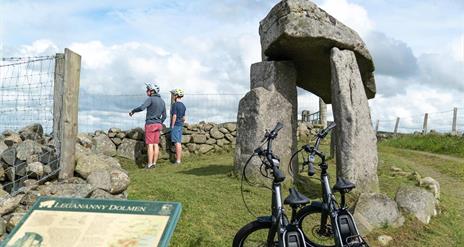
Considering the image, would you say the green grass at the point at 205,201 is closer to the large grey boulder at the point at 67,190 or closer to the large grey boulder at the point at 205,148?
the large grey boulder at the point at 67,190

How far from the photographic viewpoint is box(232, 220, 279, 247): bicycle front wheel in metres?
5.01

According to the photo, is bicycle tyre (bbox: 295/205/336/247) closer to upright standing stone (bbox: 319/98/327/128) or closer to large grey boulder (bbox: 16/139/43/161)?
large grey boulder (bbox: 16/139/43/161)

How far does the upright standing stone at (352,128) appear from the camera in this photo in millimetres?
7891

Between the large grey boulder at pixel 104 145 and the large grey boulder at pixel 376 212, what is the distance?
25.9ft

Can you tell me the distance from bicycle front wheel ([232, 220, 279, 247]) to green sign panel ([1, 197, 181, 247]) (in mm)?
1461

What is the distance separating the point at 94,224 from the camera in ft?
12.2

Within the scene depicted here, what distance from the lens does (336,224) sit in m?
4.96

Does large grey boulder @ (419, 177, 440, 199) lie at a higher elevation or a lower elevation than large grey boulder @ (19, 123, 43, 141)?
lower

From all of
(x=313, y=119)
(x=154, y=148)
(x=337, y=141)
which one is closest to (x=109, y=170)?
(x=337, y=141)

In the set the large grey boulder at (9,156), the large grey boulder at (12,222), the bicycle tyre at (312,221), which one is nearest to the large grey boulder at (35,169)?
the large grey boulder at (9,156)

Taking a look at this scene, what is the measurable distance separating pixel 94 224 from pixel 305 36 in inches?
210

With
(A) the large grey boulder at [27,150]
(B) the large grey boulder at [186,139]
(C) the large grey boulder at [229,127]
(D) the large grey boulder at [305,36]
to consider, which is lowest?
(B) the large grey boulder at [186,139]

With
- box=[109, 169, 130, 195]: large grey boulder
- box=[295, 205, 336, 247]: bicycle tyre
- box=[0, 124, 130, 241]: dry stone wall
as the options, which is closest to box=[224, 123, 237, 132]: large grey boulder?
box=[0, 124, 130, 241]: dry stone wall

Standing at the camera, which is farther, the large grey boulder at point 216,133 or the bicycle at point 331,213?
the large grey boulder at point 216,133
